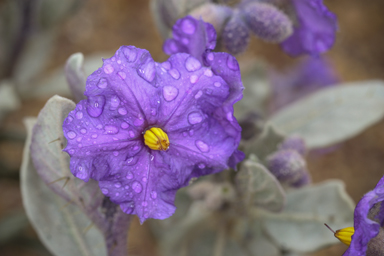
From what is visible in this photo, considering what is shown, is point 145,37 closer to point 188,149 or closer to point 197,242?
point 197,242

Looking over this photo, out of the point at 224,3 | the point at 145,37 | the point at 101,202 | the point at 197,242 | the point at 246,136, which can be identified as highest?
the point at 224,3

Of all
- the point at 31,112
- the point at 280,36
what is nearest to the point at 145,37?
the point at 31,112

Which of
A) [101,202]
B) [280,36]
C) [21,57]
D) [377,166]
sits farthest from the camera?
[377,166]

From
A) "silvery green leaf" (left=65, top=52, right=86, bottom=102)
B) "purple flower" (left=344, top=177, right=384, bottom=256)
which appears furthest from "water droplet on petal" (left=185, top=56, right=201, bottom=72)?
"purple flower" (left=344, top=177, right=384, bottom=256)

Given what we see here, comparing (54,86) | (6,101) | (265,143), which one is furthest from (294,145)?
(54,86)

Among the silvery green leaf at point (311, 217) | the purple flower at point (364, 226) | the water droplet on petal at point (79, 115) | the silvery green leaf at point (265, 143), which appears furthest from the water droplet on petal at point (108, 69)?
the silvery green leaf at point (311, 217)

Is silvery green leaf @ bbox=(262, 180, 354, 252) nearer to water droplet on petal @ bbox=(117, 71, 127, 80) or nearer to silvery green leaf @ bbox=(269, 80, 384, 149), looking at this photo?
silvery green leaf @ bbox=(269, 80, 384, 149)

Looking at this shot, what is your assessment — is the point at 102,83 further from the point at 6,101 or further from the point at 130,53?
the point at 6,101
